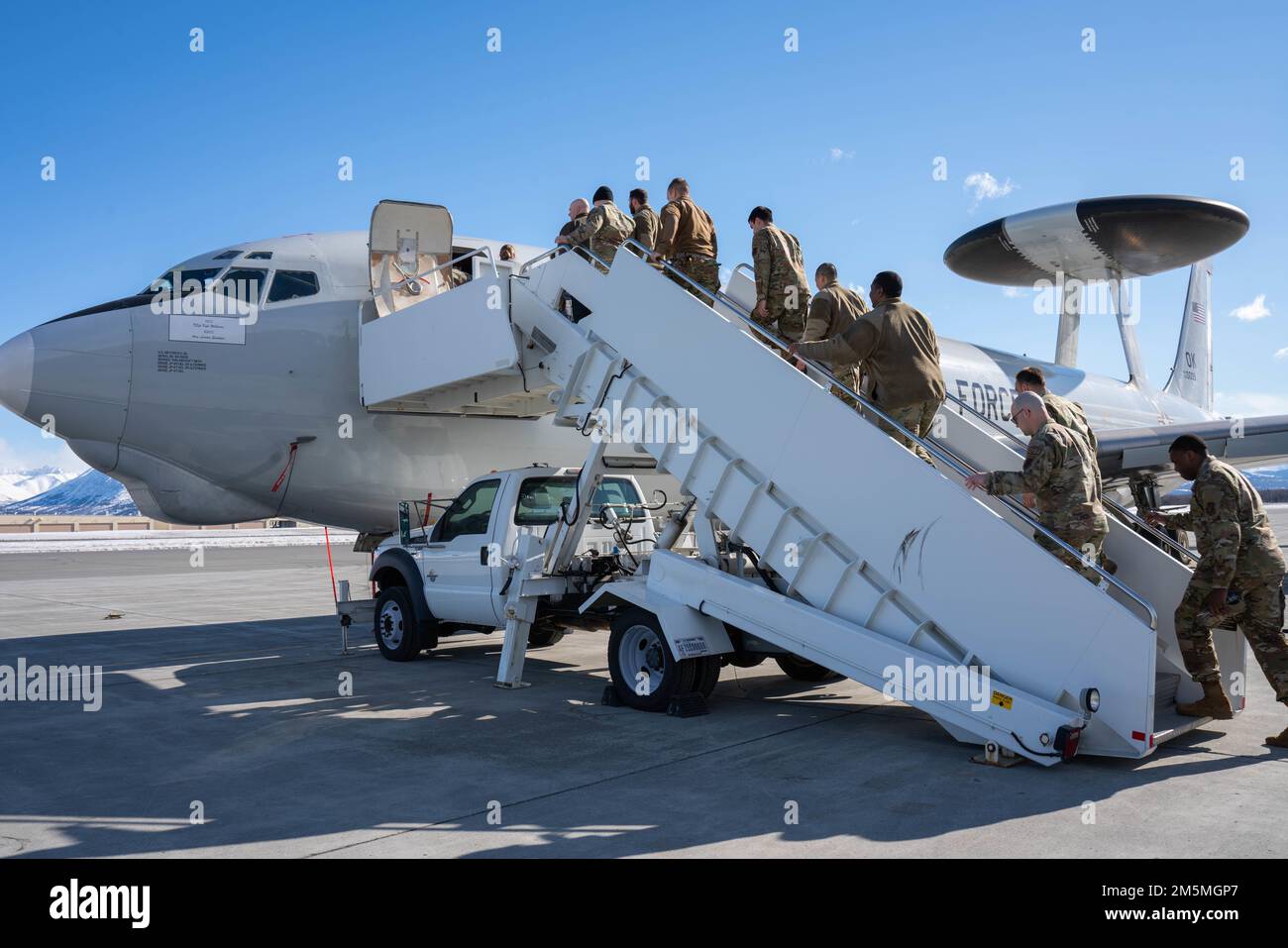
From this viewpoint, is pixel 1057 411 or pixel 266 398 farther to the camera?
pixel 266 398

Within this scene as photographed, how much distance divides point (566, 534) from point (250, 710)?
114 inches

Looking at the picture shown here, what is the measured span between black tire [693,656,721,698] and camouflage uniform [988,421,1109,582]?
2.61m

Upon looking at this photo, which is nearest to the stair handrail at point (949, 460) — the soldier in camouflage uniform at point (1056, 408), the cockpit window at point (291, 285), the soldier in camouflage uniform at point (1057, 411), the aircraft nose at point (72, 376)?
the soldier in camouflage uniform at point (1057, 411)

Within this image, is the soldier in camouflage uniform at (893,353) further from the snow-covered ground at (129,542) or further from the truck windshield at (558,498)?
the snow-covered ground at (129,542)

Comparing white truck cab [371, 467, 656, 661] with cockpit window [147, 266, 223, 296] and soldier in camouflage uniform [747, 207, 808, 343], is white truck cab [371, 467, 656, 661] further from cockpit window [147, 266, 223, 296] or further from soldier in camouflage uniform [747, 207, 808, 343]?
cockpit window [147, 266, 223, 296]

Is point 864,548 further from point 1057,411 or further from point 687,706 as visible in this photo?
point 687,706

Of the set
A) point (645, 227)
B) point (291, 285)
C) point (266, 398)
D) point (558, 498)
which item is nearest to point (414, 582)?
point (558, 498)

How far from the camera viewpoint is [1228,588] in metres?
6.33

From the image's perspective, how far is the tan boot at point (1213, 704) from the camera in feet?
21.2

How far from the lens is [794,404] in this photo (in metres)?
6.69

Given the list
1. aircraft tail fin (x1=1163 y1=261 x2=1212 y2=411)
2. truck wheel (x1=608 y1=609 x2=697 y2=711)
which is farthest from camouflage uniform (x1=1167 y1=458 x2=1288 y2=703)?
aircraft tail fin (x1=1163 y1=261 x2=1212 y2=411)

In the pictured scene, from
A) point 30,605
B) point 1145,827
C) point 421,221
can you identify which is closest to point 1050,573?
point 1145,827

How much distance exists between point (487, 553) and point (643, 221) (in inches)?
132
